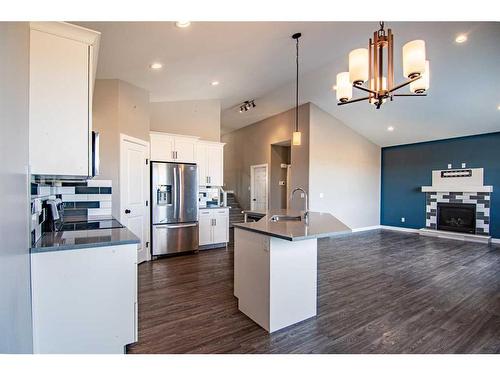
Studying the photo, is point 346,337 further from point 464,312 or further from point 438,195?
point 438,195

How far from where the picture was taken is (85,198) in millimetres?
3430

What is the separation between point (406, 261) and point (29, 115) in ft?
17.2

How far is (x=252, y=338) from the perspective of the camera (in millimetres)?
2098

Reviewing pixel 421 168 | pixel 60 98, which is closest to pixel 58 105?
pixel 60 98

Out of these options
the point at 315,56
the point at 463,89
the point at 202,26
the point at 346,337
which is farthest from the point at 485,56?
the point at 346,337

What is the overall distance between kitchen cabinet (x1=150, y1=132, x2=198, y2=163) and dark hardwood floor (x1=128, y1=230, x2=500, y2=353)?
187 centimetres

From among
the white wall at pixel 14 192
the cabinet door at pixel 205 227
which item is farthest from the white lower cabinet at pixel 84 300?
the cabinet door at pixel 205 227

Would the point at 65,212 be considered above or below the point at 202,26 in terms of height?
below

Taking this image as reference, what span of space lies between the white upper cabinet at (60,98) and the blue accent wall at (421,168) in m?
8.15

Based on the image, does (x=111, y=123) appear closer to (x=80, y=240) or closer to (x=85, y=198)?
(x=85, y=198)

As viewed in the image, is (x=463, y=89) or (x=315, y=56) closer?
(x=315, y=56)

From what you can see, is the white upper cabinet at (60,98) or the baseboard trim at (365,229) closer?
the white upper cabinet at (60,98)

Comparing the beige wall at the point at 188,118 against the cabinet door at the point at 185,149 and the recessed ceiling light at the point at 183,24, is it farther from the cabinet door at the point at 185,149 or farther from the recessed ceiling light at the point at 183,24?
the recessed ceiling light at the point at 183,24

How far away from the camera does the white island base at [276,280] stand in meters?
2.18
